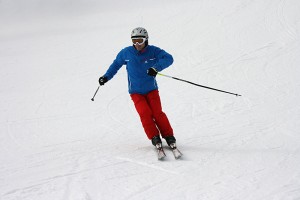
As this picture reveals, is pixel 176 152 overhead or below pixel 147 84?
below

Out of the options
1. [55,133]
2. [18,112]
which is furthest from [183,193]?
[18,112]

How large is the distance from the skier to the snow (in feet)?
1.19

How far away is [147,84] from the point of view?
5723mm

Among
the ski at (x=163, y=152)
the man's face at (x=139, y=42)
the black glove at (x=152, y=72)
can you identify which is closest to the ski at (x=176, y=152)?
the ski at (x=163, y=152)

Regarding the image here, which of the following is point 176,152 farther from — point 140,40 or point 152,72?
point 140,40

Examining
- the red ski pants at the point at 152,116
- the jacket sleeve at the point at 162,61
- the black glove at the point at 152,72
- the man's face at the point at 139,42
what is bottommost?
the red ski pants at the point at 152,116

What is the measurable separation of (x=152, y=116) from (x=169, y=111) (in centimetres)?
239

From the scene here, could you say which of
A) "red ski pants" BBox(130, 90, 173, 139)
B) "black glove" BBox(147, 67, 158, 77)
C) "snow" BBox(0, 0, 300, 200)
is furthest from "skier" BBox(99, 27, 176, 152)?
"snow" BBox(0, 0, 300, 200)

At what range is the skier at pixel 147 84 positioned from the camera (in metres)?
5.54

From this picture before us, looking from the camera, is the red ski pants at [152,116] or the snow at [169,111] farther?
the red ski pants at [152,116]

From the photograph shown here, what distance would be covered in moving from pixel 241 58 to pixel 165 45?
10.9 ft

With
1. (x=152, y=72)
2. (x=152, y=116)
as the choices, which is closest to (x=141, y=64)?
(x=152, y=72)

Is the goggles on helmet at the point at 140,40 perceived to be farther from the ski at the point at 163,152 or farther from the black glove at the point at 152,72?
the ski at the point at 163,152

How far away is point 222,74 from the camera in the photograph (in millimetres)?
10391
